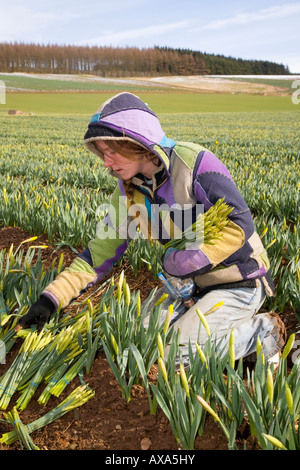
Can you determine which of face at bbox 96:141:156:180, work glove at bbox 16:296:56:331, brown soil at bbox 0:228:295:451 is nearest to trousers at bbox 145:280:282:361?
brown soil at bbox 0:228:295:451

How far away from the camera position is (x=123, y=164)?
1.92 metres

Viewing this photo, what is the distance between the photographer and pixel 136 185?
2152 millimetres

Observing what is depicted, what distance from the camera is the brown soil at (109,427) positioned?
1.36 m

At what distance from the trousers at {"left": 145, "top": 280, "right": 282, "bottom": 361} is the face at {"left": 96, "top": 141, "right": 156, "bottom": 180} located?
0.70 m

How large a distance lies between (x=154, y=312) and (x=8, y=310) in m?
0.81

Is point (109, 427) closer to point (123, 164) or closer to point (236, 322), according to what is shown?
point (236, 322)

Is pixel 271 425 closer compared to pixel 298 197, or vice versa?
pixel 271 425

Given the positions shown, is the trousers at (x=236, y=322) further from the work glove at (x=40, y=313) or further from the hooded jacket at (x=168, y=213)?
the work glove at (x=40, y=313)

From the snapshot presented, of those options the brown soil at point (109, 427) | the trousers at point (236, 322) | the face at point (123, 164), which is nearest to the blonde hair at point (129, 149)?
the face at point (123, 164)

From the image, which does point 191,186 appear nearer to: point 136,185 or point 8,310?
point 136,185

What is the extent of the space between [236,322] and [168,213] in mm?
642

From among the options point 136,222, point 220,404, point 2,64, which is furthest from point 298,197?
point 2,64

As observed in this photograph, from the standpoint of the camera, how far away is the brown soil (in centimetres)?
136

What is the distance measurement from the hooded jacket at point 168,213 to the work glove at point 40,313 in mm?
32
